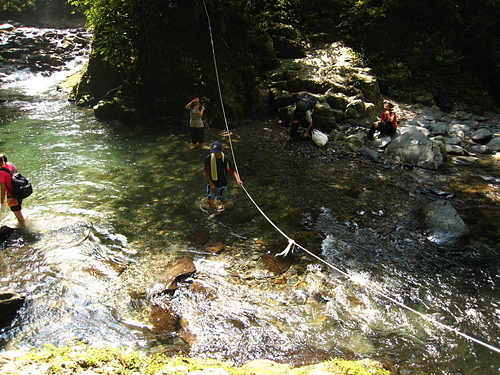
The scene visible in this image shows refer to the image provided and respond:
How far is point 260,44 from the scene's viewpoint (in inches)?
598

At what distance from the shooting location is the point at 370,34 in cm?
1650

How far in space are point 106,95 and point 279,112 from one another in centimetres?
886

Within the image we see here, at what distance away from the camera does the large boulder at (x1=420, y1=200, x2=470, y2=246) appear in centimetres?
659

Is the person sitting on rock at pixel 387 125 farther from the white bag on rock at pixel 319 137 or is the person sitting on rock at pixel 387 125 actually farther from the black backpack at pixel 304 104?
the black backpack at pixel 304 104

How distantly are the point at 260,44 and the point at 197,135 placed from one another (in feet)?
20.6

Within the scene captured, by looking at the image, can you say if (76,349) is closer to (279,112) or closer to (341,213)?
(341,213)

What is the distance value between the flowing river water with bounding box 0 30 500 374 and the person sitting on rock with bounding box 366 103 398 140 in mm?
1873

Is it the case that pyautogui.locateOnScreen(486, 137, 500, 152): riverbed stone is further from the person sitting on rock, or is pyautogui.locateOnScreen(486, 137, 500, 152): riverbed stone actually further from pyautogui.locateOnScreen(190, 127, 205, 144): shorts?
pyautogui.locateOnScreen(190, 127, 205, 144): shorts

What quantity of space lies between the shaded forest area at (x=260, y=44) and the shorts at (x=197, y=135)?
2.51 meters

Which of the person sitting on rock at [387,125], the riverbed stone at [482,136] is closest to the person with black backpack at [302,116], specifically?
the person sitting on rock at [387,125]

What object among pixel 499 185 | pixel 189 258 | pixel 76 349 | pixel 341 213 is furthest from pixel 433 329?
pixel 499 185

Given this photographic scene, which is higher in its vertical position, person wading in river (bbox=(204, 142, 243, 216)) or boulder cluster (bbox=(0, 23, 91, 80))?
boulder cluster (bbox=(0, 23, 91, 80))

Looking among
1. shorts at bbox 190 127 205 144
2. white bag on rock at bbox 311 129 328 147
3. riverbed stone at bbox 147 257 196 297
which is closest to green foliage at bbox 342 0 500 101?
white bag on rock at bbox 311 129 328 147

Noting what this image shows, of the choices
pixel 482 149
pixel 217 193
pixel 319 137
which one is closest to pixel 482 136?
pixel 482 149
